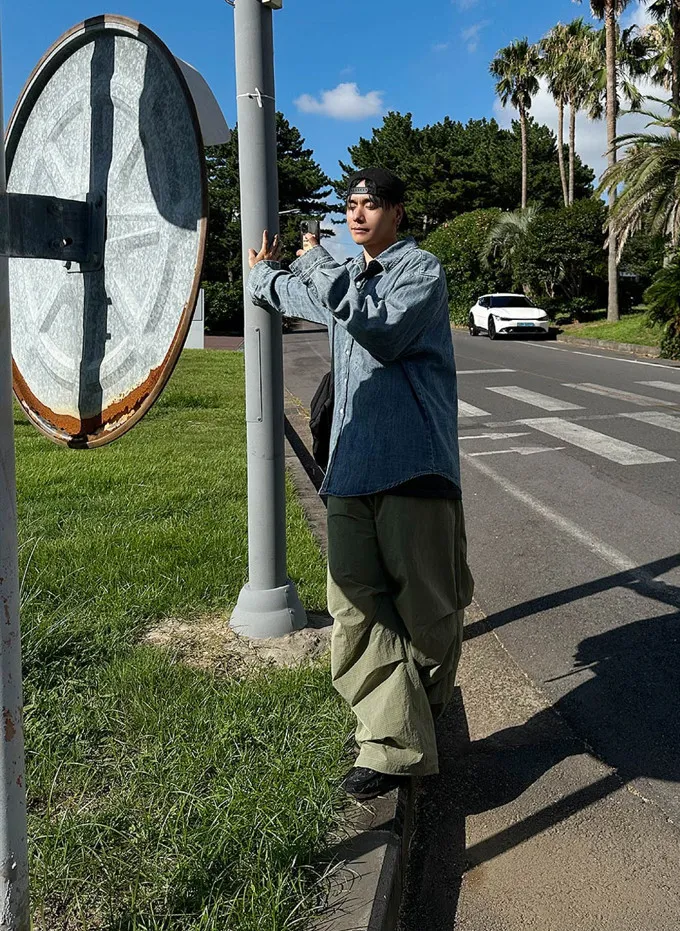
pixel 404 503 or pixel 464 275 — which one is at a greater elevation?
pixel 464 275

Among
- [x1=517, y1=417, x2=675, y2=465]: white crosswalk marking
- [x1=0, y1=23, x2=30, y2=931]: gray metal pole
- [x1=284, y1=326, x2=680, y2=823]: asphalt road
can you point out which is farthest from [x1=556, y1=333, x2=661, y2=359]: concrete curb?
[x1=0, y1=23, x2=30, y2=931]: gray metal pole

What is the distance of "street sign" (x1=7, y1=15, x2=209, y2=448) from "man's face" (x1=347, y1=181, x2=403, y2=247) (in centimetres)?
112

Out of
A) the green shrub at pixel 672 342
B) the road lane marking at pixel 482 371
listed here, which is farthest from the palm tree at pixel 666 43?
the road lane marking at pixel 482 371

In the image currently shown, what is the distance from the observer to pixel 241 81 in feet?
12.7

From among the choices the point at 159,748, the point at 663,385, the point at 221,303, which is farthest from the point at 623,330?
the point at 159,748

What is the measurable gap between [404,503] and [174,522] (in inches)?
134

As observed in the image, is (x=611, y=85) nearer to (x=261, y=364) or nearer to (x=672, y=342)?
(x=672, y=342)

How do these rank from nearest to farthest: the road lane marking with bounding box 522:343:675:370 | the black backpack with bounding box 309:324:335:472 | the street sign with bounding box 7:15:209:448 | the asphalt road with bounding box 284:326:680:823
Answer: the street sign with bounding box 7:15:209:448, the black backpack with bounding box 309:324:335:472, the asphalt road with bounding box 284:326:680:823, the road lane marking with bounding box 522:343:675:370

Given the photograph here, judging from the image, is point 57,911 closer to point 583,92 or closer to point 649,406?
point 649,406

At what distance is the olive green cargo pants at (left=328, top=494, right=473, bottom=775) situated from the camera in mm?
2779

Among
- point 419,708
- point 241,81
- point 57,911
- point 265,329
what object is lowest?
point 57,911

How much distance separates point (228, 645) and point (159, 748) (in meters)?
1.01

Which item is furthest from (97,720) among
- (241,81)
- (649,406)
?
(649,406)

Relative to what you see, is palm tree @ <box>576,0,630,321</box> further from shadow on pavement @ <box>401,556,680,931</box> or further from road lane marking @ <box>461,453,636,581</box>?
shadow on pavement @ <box>401,556,680,931</box>
